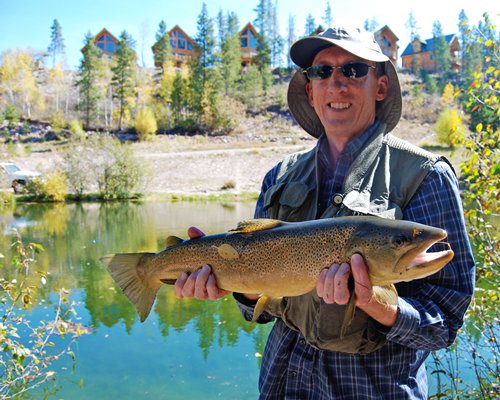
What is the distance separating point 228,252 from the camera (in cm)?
266

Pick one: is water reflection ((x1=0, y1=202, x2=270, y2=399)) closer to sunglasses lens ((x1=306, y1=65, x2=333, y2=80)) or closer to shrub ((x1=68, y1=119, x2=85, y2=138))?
sunglasses lens ((x1=306, y1=65, x2=333, y2=80))

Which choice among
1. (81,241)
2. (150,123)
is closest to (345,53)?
(81,241)

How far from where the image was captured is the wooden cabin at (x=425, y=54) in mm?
89238

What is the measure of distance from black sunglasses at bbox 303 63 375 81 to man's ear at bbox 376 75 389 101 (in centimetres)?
11

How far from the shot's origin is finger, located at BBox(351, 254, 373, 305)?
6.87 feet

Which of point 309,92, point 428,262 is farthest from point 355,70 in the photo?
point 428,262

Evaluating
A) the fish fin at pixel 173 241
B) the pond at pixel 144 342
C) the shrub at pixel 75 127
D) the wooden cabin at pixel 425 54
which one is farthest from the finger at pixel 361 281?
the wooden cabin at pixel 425 54

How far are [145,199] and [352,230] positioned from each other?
32905 millimetres

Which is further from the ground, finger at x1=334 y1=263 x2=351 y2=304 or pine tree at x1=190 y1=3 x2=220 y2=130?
pine tree at x1=190 y1=3 x2=220 y2=130

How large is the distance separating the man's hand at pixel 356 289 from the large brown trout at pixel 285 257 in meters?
0.05

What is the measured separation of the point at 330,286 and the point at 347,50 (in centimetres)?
123

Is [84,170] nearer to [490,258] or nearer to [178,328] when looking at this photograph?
[178,328]

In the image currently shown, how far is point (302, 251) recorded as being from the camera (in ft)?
7.83

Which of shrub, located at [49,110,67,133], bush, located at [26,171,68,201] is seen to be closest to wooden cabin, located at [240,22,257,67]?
shrub, located at [49,110,67,133]
